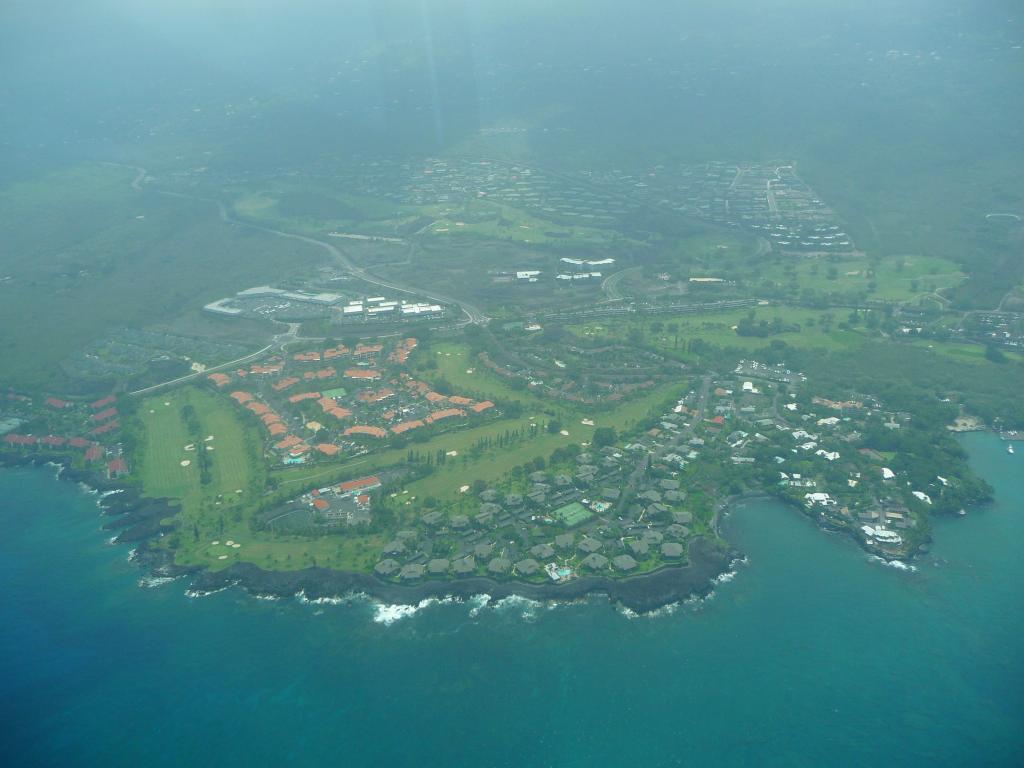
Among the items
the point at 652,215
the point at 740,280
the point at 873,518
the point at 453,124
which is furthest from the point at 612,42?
the point at 873,518

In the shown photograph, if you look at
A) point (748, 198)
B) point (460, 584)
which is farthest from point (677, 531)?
point (748, 198)

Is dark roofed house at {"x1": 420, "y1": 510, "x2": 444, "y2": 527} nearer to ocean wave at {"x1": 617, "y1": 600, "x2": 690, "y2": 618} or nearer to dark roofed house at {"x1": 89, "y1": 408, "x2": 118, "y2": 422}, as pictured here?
ocean wave at {"x1": 617, "y1": 600, "x2": 690, "y2": 618}

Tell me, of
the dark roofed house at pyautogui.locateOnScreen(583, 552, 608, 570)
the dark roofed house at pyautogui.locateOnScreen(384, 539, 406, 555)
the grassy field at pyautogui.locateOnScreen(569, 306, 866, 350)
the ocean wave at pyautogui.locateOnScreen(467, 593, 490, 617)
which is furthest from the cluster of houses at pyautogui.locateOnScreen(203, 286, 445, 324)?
Result: the ocean wave at pyautogui.locateOnScreen(467, 593, 490, 617)

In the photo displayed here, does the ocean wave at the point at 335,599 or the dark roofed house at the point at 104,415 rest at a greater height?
the dark roofed house at the point at 104,415

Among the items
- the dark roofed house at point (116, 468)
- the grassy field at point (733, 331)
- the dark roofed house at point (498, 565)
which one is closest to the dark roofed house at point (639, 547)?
the dark roofed house at point (498, 565)

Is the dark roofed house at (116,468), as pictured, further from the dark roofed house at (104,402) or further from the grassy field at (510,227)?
the grassy field at (510,227)

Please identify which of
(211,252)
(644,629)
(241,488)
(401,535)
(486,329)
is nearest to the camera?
(644,629)

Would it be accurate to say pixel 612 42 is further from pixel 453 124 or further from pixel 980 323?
pixel 980 323
